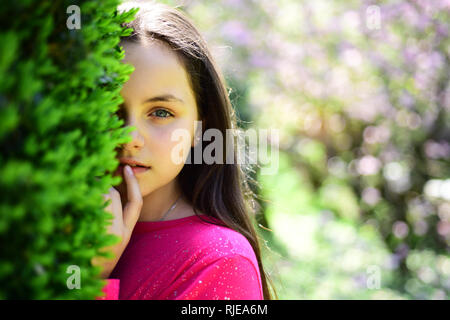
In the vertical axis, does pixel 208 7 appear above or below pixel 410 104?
above

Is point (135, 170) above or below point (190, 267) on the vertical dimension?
above

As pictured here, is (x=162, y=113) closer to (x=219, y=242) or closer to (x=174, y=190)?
(x=174, y=190)

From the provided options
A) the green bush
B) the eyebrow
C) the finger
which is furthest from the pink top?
the eyebrow

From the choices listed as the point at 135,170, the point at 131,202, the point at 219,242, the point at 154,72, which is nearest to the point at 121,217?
the point at 131,202

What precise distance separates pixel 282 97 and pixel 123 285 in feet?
21.6

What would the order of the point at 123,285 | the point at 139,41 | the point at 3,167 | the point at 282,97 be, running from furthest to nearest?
the point at 282,97 < the point at 139,41 < the point at 123,285 < the point at 3,167

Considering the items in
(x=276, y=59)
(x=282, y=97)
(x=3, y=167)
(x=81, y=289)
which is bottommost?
(x=81, y=289)

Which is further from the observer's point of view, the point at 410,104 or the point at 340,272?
the point at 410,104

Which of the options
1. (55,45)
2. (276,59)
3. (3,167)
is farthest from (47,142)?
(276,59)

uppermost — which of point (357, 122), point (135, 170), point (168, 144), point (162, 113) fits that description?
point (357, 122)

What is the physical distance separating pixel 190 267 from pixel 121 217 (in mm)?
312

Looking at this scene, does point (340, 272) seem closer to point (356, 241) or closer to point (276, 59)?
point (356, 241)

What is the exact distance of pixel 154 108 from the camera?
178 centimetres
